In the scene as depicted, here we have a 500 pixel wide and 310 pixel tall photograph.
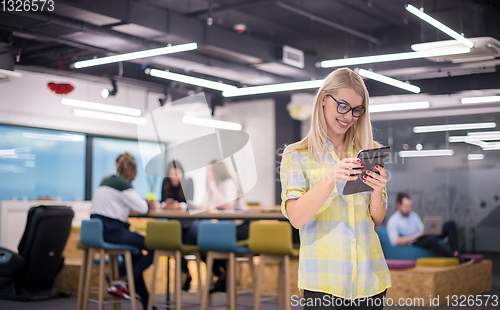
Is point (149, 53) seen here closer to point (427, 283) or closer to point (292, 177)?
point (427, 283)

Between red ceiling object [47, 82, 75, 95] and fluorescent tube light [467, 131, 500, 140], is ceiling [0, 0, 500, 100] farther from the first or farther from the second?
fluorescent tube light [467, 131, 500, 140]

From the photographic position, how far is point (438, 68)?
334 inches

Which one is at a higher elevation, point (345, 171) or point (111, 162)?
point (111, 162)

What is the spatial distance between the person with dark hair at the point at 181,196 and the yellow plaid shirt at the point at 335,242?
253 centimetres

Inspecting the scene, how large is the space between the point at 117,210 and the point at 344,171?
3511 mm

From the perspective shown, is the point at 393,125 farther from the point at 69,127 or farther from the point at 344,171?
the point at 344,171

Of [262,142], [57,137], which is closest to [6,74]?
[57,137]

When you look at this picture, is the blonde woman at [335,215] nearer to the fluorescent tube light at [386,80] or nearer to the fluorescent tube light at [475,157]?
the fluorescent tube light at [386,80]

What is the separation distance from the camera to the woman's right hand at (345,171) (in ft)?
4.45

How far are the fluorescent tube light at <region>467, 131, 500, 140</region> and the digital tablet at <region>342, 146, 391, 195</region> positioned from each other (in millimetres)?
6206

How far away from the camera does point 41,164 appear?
9562 mm

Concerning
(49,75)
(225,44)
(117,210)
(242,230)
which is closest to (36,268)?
(117,210)

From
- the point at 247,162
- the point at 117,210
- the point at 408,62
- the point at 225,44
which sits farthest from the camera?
the point at 408,62

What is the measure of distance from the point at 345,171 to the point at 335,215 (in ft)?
0.53
